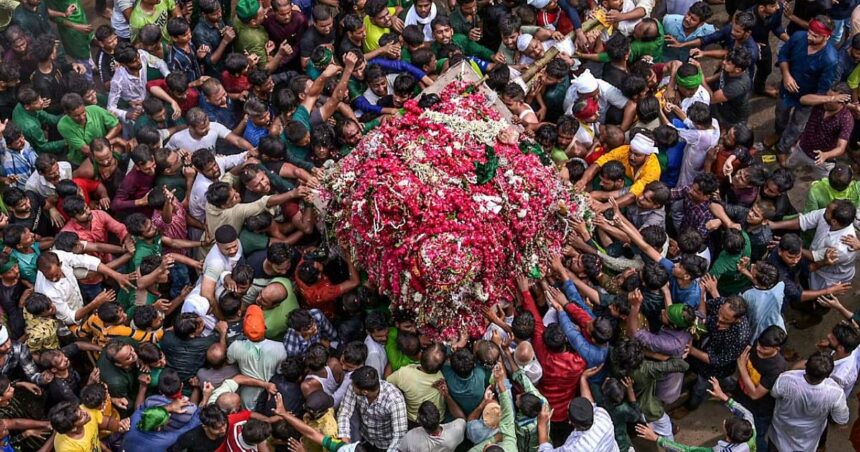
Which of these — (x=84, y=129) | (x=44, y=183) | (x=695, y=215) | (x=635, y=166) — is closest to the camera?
(x=695, y=215)

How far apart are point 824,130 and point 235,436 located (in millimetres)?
7551

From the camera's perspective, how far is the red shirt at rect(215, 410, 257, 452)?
9.51 metres

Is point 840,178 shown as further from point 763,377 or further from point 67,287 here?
point 67,287

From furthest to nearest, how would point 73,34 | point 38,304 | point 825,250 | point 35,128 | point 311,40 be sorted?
point 73,34
point 311,40
point 35,128
point 825,250
point 38,304

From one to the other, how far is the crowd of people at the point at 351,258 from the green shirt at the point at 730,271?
0.10 feet

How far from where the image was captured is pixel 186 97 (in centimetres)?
1271

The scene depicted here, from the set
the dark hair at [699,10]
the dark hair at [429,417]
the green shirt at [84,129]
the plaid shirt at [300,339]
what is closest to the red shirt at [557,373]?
the dark hair at [429,417]

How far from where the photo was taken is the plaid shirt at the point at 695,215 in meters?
11.3

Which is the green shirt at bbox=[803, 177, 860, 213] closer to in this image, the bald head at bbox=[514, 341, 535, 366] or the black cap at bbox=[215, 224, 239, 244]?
the bald head at bbox=[514, 341, 535, 366]

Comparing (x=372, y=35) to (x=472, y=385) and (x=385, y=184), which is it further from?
(x=472, y=385)

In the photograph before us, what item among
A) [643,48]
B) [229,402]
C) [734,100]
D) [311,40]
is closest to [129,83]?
[311,40]

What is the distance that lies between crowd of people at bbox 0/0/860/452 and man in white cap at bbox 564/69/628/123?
4 centimetres

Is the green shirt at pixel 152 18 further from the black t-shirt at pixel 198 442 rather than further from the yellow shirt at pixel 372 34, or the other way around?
the black t-shirt at pixel 198 442

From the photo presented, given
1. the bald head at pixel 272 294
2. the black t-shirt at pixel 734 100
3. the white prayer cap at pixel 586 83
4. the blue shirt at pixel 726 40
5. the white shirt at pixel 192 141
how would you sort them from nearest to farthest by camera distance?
the bald head at pixel 272 294 < the white shirt at pixel 192 141 < the white prayer cap at pixel 586 83 < the black t-shirt at pixel 734 100 < the blue shirt at pixel 726 40
